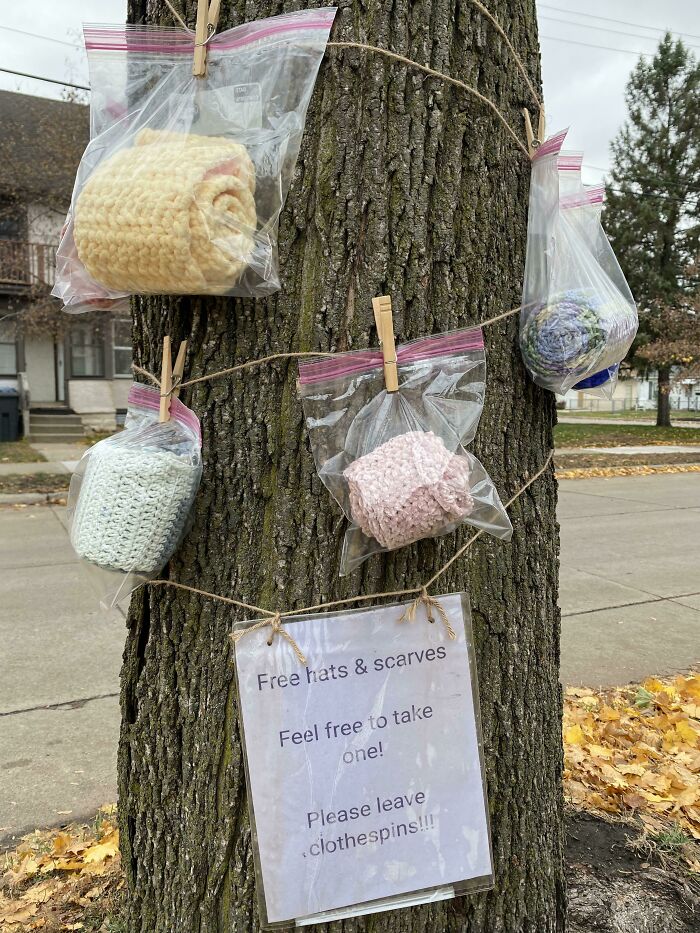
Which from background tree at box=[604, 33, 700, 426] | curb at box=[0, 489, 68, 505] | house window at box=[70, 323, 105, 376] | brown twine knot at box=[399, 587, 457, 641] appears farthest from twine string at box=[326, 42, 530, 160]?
background tree at box=[604, 33, 700, 426]

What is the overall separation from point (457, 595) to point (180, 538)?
53 cm

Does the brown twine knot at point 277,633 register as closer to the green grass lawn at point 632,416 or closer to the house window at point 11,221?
the house window at point 11,221

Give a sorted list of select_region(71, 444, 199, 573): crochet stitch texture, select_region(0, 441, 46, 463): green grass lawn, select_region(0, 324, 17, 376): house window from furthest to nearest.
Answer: select_region(0, 324, 17, 376): house window → select_region(0, 441, 46, 463): green grass lawn → select_region(71, 444, 199, 573): crochet stitch texture

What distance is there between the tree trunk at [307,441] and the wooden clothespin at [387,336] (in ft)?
0.14

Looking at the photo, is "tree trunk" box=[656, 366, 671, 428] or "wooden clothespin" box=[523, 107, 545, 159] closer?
"wooden clothespin" box=[523, 107, 545, 159]

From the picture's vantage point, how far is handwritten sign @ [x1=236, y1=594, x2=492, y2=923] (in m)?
1.36

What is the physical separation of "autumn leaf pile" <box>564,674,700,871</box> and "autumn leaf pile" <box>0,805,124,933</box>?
4.85 ft

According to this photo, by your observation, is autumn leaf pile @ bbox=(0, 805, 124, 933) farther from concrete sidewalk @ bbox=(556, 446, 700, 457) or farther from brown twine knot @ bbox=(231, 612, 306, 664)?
concrete sidewalk @ bbox=(556, 446, 700, 457)

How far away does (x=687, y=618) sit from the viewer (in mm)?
5051

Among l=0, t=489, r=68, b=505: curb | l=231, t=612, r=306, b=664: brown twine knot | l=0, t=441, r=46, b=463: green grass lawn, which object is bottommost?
l=0, t=489, r=68, b=505: curb

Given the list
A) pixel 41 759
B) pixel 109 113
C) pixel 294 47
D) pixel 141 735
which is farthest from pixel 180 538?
pixel 41 759

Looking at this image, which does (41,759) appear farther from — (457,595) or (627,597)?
(627,597)

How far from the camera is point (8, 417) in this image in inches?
630

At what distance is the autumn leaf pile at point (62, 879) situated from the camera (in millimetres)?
1992
